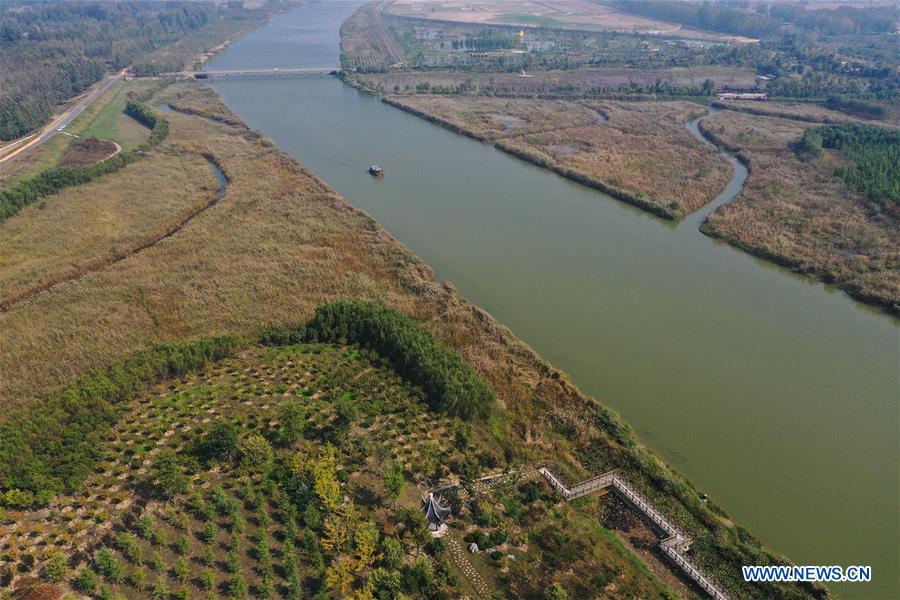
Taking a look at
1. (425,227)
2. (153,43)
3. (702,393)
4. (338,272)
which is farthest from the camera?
(153,43)

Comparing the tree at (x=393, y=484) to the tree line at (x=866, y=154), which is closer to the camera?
the tree at (x=393, y=484)

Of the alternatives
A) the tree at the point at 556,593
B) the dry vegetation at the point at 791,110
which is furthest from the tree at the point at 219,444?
the dry vegetation at the point at 791,110

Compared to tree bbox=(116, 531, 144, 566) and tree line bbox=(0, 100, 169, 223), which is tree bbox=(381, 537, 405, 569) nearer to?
tree bbox=(116, 531, 144, 566)

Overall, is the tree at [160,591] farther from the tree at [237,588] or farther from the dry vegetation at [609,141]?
the dry vegetation at [609,141]

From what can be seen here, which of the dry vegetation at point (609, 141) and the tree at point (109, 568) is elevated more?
the dry vegetation at point (609, 141)

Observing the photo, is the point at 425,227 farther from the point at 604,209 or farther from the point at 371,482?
the point at 371,482

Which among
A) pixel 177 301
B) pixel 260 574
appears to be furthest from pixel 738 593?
pixel 177 301

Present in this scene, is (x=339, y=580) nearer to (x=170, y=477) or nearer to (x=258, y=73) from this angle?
(x=170, y=477)

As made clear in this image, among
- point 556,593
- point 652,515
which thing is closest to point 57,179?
point 556,593
